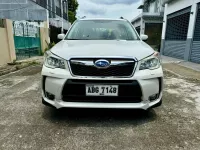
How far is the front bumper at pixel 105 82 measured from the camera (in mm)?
2305

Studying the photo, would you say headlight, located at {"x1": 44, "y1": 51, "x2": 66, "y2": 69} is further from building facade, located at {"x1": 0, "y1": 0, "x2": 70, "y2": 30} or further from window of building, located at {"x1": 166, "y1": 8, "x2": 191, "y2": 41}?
building facade, located at {"x1": 0, "y1": 0, "x2": 70, "y2": 30}

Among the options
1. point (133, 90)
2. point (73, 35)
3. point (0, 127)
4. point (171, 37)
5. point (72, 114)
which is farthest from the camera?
point (171, 37)

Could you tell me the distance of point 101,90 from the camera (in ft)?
7.63

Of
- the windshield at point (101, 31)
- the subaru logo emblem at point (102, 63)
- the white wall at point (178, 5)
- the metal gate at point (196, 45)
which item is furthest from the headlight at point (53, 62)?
the white wall at point (178, 5)

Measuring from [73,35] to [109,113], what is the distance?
1.56 meters

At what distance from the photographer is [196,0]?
909 centimetres

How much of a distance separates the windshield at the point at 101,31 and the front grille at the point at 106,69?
1.13 metres

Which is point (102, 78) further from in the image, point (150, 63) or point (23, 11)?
point (23, 11)

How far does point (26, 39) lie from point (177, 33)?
913 centimetres

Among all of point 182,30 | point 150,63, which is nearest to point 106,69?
point 150,63

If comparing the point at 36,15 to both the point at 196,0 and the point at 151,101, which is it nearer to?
the point at 196,0

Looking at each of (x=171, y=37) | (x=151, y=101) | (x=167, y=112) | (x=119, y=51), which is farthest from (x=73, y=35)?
(x=171, y=37)

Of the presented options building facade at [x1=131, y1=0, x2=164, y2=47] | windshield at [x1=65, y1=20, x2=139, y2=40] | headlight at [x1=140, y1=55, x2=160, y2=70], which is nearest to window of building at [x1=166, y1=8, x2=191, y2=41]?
building facade at [x1=131, y1=0, x2=164, y2=47]

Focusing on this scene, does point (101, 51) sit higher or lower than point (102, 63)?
higher
